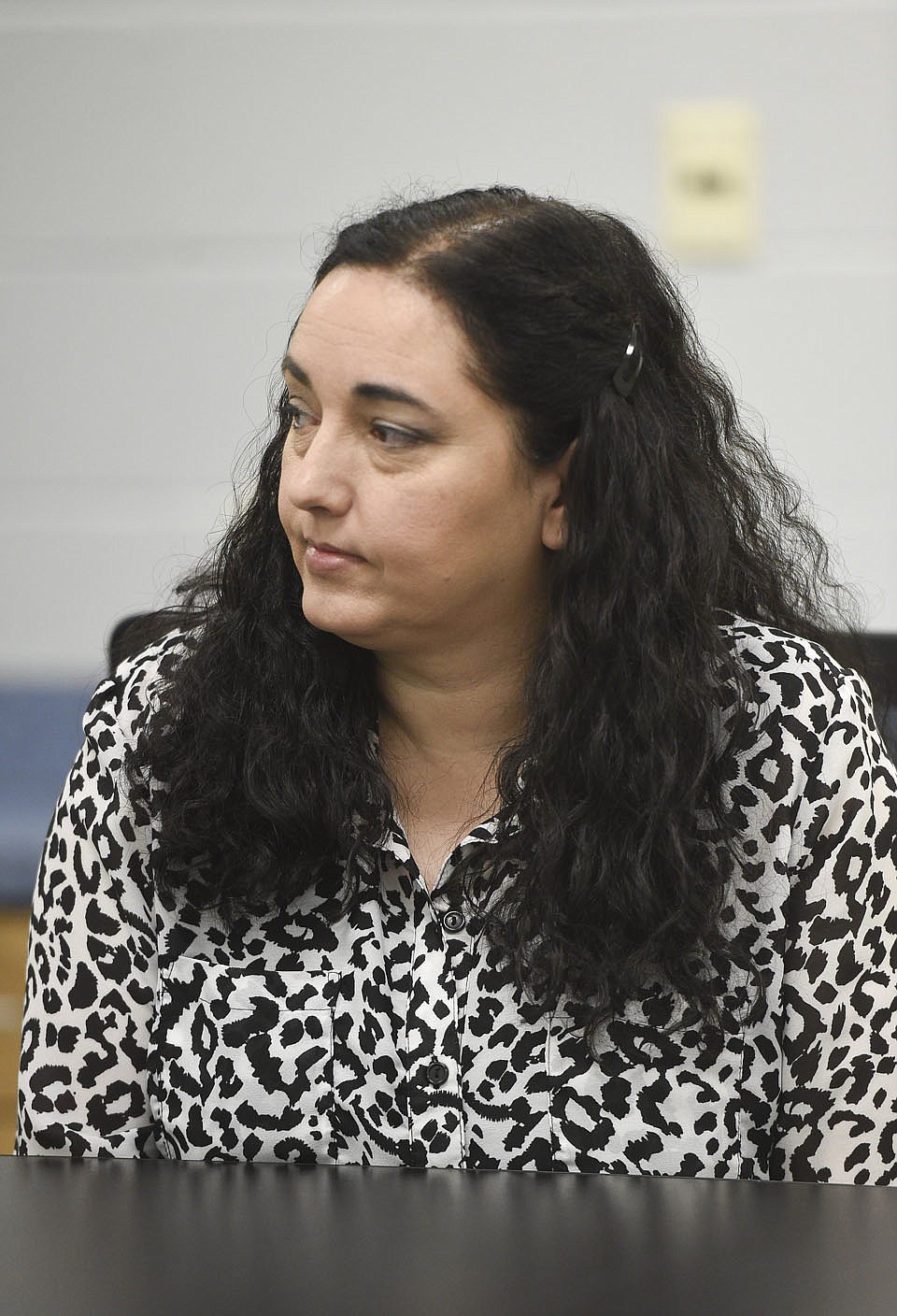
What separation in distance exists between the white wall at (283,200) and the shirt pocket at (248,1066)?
5.66 ft

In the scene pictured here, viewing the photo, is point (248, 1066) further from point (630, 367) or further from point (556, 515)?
point (630, 367)

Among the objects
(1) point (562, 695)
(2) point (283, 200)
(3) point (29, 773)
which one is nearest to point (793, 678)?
(1) point (562, 695)

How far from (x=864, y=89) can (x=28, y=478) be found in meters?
1.69

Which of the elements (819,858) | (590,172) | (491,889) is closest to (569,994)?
(491,889)

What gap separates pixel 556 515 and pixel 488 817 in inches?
10.5

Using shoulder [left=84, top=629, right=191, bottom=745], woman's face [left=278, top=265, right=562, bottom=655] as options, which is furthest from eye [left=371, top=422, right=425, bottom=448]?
shoulder [left=84, top=629, right=191, bottom=745]

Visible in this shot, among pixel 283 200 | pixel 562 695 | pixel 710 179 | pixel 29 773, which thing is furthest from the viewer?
pixel 283 200

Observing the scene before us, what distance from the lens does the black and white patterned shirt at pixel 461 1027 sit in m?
1.27

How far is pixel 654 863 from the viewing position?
4.23 feet

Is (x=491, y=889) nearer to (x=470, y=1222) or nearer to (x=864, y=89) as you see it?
(x=470, y=1222)

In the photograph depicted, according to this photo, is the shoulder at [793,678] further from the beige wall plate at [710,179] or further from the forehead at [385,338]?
the beige wall plate at [710,179]

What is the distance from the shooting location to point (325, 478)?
1.22m

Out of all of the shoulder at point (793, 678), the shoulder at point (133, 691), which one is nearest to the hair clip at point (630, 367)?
the shoulder at point (793, 678)

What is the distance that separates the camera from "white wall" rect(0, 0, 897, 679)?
9.04 ft
